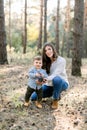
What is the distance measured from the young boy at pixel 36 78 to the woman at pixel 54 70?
0.25 m

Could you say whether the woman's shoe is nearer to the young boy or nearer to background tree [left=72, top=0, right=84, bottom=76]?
the young boy

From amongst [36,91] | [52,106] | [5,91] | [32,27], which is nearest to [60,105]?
[52,106]

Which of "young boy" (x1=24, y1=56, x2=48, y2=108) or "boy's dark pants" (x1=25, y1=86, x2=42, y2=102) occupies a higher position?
"young boy" (x1=24, y1=56, x2=48, y2=108)

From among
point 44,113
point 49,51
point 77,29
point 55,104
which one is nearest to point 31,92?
point 44,113

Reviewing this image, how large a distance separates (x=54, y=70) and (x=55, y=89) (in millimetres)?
461

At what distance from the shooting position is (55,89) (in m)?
7.18

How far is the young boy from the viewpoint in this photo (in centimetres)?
688

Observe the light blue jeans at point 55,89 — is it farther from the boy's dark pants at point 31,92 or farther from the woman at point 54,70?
the boy's dark pants at point 31,92

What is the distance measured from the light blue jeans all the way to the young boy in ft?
1.01

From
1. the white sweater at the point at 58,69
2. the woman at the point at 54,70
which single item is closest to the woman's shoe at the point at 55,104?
the woman at the point at 54,70

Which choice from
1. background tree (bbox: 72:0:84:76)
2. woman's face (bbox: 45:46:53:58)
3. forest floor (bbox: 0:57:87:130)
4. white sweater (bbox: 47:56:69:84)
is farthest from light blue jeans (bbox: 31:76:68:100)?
background tree (bbox: 72:0:84:76)

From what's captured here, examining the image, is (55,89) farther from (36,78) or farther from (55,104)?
(36,78)

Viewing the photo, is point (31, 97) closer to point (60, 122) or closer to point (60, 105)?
point (60, 105)

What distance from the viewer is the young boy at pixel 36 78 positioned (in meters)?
6.88
